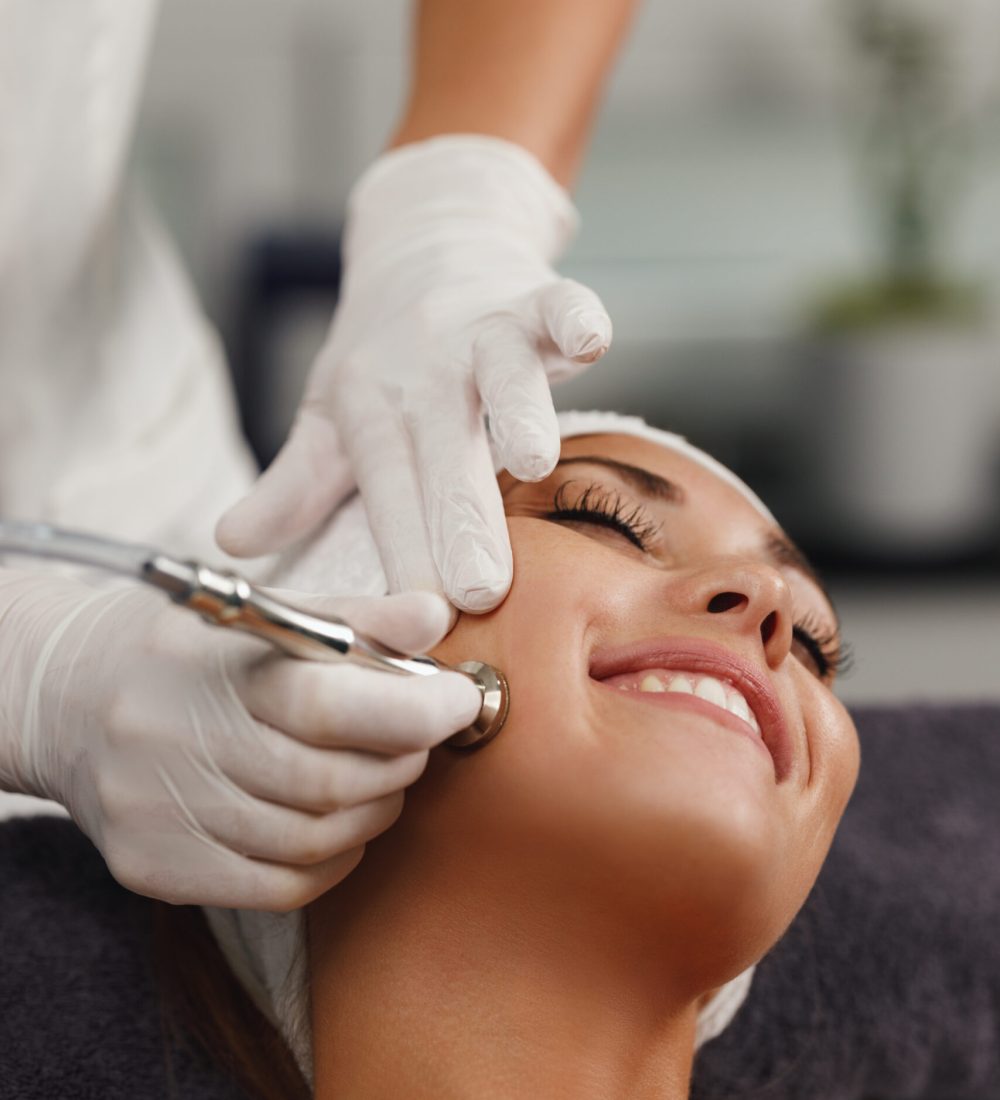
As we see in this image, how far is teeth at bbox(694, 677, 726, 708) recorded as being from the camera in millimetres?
872

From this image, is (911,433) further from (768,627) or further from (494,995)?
(494,995)

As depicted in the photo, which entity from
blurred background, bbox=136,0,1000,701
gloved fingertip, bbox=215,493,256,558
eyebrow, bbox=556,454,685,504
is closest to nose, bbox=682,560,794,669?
eyebrow, bbox=556,454,685,504

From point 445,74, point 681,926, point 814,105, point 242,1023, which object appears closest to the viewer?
point 681,926

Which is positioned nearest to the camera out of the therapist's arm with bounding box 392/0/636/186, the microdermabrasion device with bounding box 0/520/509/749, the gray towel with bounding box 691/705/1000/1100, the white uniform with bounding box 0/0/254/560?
the microdermabrasion device with bounding box 0/520/509/749

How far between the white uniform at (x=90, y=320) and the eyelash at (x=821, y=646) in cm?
68

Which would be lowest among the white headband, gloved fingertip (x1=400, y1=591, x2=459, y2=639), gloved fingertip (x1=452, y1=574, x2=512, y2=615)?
the white headband

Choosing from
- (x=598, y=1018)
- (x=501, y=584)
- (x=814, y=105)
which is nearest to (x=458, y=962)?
(x=598, y=1018)

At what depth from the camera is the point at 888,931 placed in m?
1.23

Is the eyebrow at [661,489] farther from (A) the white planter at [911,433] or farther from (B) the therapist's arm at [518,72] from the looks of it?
(A) the white planter at [911,433]

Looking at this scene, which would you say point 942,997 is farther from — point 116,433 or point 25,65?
point 25,65

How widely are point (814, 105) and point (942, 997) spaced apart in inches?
91.8

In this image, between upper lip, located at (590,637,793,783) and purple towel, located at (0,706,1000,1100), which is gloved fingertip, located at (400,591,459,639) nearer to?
upper lip, located at (590,637,793,783)

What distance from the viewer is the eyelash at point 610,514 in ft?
3.26

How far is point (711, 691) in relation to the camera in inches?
34.5
